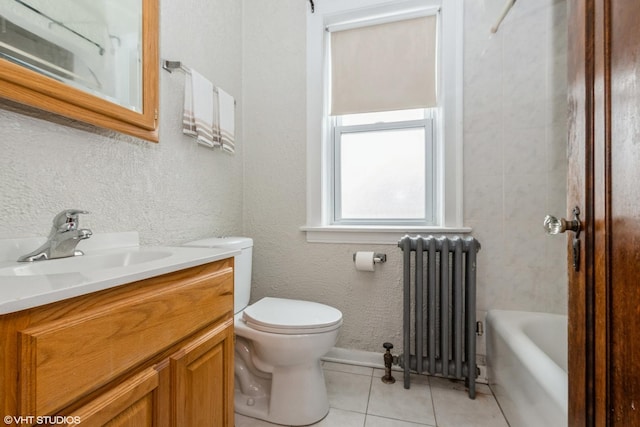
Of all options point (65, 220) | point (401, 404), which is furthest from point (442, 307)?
point (65, 220)

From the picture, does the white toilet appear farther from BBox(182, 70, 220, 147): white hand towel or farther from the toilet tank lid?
BBox(182, 70, 220, 147): white hand towel

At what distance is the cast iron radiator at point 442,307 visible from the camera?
1.45m

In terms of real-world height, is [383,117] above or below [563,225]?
above

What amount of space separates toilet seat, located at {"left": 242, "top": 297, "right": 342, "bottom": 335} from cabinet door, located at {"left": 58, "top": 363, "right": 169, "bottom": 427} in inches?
21.9

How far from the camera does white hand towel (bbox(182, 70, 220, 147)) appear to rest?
53.3 inches

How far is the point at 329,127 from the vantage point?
6.25 ft

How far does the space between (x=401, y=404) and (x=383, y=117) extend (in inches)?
62.0

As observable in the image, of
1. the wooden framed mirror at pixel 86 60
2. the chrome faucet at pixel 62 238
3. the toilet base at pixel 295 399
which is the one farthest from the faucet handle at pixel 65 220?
the toilet base at pixel 295 399

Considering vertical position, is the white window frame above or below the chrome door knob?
above

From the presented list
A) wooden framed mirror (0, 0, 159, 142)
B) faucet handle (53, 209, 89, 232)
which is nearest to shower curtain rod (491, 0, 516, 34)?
wooden framed mirror (0, 0, 159, 142)

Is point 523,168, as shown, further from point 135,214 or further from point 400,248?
point 135,214

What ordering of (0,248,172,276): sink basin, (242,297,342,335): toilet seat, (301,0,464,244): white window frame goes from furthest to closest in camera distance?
(301,0,464,244): white window frame < (242,297,342,335): toilet seat < (0,248,172,276): sink basin

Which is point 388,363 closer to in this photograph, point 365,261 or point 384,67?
point 365,261
